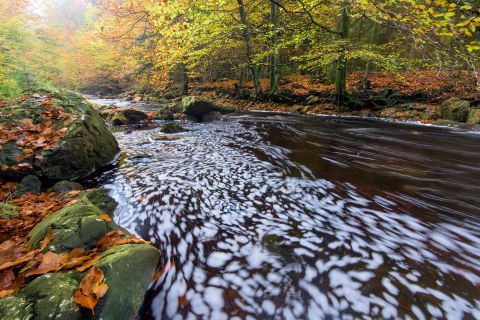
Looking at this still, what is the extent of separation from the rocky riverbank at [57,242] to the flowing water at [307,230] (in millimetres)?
451

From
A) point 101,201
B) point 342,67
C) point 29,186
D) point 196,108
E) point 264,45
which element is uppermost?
point 264,45

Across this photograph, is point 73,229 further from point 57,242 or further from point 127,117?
point 127,117

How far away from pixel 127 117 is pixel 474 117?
51.2ft

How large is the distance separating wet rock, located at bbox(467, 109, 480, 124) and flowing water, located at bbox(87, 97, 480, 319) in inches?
183

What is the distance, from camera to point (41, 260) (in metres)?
2.24

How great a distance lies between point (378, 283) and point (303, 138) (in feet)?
21.5

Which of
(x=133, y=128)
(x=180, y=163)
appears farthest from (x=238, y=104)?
(x=180, y=163)

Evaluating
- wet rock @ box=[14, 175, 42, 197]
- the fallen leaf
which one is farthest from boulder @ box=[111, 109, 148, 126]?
the fallen leaf

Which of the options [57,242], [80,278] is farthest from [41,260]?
[80,278]

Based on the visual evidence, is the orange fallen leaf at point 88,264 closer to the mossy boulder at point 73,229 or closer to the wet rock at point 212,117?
the mossy boulder at point 73,229

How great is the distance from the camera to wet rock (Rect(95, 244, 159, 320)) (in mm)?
1910

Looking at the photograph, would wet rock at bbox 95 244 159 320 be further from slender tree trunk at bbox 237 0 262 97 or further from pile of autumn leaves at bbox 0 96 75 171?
slender tree trunk at bbox 237 0 262 97

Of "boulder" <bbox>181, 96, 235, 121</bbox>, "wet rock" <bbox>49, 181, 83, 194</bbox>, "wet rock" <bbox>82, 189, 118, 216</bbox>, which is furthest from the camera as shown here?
"boulder" <bbox>181, 96, 235, 121</bbox>

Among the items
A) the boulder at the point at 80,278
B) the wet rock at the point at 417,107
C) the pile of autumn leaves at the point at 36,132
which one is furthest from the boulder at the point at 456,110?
the pile of autumn leaves at the point at 36,132
